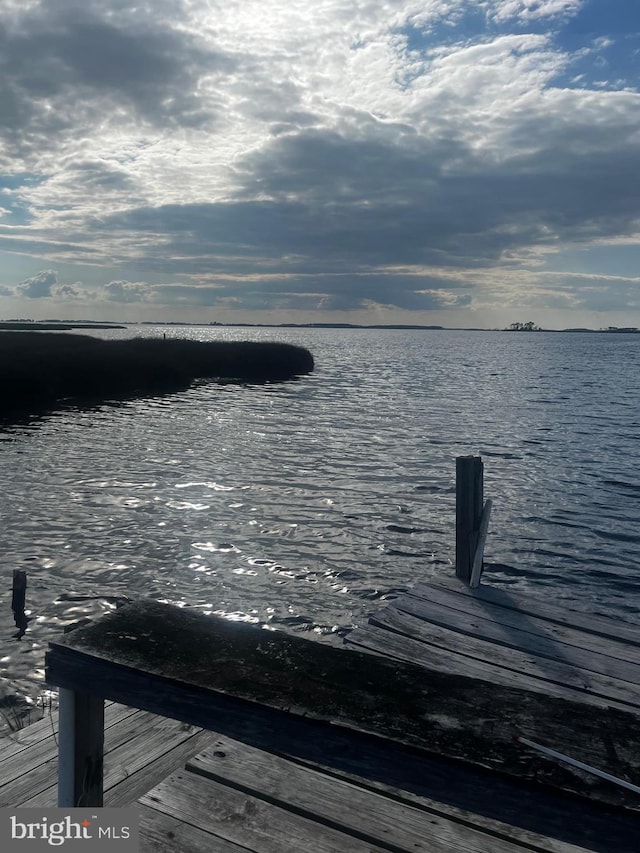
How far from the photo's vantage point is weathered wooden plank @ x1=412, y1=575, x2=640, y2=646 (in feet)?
28.3

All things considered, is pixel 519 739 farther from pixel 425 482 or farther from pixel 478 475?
pixel 425 482

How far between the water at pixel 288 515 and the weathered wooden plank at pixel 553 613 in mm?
3749

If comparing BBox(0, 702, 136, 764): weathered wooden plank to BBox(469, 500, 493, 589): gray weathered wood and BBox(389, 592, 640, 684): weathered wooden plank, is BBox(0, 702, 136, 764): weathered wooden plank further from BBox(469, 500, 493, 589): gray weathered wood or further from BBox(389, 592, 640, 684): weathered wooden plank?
BBox(469, 500, 493, 589): gray weathered wood

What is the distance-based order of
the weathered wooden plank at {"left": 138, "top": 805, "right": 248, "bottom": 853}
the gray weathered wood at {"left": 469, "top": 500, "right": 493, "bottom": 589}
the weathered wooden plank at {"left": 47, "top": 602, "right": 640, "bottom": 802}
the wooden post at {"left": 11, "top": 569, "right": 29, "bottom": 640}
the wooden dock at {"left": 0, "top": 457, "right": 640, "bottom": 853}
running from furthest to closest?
the wooden post at {"left": 11, "top": 569, "right": 29, "bottom": 640}, the gray weathered wood at {"left": 469, "top": 500, "right": 493, "bottom": 589}, the weathered wooden plank at {"left": 138, "top": 805, "right": 248, "bottom": 853}, the weathered wooden plank at {"left": 47, "top": 602, "right": 640, "bottom": 802}, the wooden dock at {"left": 0, "top": 457, "right": 640, "bottom": 853}

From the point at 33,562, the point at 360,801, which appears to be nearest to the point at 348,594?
the point at 33,562

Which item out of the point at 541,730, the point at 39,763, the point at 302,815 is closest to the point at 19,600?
the point at 39,763

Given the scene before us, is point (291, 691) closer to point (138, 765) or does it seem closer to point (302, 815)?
point (302, 815)

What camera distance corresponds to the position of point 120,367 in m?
58.2

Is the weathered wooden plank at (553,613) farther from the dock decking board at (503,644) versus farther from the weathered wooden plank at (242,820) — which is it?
the weathered wooden plank at (242,820)

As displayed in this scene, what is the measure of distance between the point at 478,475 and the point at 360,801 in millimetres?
6280

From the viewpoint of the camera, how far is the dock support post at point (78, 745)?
3.08 m

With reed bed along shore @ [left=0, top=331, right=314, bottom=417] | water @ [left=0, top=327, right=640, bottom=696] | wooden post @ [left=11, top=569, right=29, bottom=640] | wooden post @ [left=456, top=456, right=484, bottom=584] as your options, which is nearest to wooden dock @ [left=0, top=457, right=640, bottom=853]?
wooden post @ [left=456, top=456, right=484, bottom=584]

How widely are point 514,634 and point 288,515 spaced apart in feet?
42.2

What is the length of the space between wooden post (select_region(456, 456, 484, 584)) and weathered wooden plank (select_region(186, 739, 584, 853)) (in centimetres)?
553
